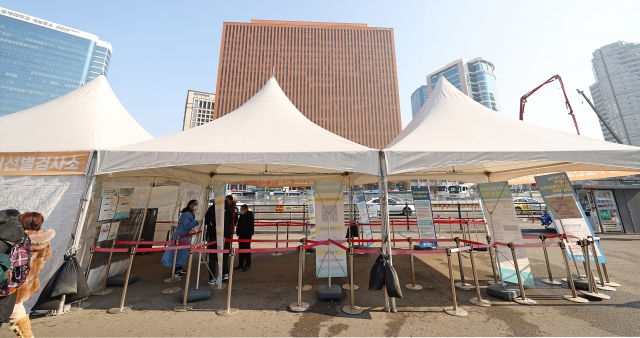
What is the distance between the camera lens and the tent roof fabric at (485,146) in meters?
3.77

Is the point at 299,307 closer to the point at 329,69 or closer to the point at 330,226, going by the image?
the point at 330,226

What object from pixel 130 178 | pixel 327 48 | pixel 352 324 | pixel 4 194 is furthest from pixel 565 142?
pixel 327 48

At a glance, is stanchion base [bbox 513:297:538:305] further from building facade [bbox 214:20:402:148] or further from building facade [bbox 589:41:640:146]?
building facade [bbox 214:20:402:148]

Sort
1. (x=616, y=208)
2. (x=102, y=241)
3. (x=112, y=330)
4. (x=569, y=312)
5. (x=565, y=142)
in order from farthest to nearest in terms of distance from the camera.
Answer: (x=616, y=208), (x=102, y=241), (x=565, y=142), (x=569, y=312), (x=112, y=330)

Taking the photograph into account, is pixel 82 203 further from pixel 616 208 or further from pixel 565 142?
pixel 616 208

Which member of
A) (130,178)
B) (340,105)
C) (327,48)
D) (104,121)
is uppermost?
(327,48)

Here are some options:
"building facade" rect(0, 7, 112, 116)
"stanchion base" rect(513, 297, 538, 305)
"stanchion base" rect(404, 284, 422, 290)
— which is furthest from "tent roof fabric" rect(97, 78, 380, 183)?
"building facade" rect(0, 7, 112, 116)

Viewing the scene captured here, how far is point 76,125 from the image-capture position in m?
4.67

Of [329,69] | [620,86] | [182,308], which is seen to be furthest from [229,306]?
[620,86]

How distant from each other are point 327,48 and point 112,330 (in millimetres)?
84172

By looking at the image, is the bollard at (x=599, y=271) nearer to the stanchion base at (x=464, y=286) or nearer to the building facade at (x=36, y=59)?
the stanchion base at (x=464, y=286)

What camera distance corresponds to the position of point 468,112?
5.30 meters

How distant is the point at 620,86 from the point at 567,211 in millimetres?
73656

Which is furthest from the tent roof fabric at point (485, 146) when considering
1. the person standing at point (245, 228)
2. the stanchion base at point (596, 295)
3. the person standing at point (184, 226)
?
the person standing at point (184, 226)
